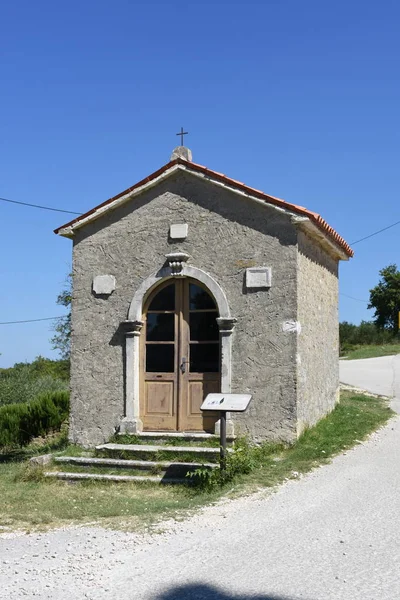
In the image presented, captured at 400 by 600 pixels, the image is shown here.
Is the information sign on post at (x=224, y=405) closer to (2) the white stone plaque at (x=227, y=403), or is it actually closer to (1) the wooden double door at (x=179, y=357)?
(2) the white stone plaque at (x=227, y=403)

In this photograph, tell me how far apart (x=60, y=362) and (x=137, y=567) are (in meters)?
24.8

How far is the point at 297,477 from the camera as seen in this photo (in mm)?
7949

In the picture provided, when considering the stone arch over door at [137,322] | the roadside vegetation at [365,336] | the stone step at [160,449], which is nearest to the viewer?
the stone step at [160,449]

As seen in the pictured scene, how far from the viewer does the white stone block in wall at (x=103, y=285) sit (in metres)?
10.1

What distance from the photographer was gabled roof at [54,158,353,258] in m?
9.34

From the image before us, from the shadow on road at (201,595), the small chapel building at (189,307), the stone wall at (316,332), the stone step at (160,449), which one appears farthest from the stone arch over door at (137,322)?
the shadow on road at (201,595)

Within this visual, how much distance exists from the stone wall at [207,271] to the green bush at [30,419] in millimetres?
5006

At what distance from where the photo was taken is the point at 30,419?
48.6ft

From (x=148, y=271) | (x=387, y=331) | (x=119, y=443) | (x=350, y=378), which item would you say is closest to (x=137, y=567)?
(x=119, y=443)

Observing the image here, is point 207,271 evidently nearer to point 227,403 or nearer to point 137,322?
point 137,322

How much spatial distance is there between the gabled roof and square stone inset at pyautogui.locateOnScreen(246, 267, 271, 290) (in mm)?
906

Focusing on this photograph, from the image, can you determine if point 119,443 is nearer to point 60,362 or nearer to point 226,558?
point 226,558

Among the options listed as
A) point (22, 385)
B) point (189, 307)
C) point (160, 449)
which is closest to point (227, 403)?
point (160, 449)

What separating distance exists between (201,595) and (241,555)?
3.04ft
